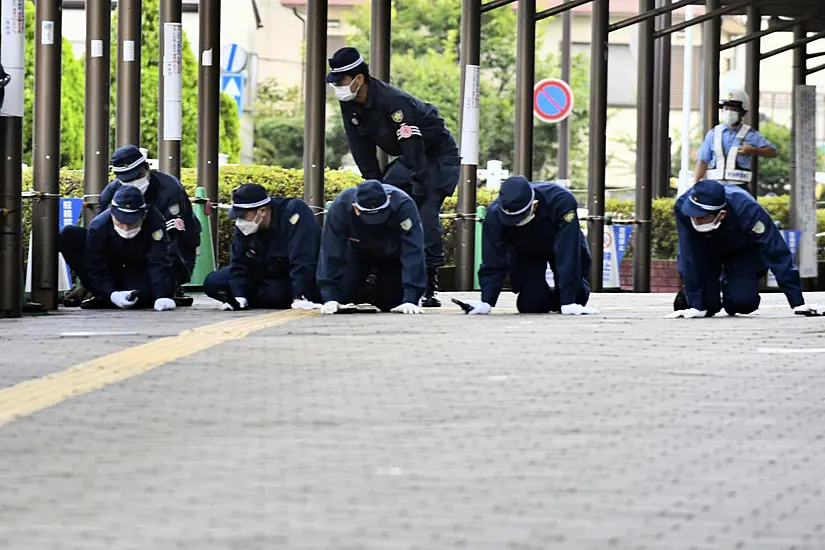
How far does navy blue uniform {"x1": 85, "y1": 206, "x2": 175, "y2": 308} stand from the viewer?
13984mm

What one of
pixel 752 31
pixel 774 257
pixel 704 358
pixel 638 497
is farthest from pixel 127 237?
pixel 752 31

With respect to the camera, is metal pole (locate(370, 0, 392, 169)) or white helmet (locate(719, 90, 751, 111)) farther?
metal pole (locate(370, 0, 392, 169))

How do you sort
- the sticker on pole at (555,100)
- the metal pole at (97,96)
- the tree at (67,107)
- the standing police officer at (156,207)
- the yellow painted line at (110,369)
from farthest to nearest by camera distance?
the tree at (67,107), the sticker on pole at (555,100), the metal pole at (97,96), the standing police officer at (156,207), the yellow painted line at (110,369)

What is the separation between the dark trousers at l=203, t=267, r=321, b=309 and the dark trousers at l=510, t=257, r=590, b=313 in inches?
57.6

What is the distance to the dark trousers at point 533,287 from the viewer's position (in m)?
13.4

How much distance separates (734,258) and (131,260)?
448 centimetres

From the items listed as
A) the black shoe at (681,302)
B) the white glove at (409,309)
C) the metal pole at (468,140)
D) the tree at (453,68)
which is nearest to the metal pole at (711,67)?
the metal pole at (468,140)

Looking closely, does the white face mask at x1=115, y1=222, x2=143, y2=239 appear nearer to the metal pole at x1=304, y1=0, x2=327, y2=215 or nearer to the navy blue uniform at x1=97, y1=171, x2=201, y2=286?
the navy blue uniform at x1=97, y1=171, x2=201, y2=286

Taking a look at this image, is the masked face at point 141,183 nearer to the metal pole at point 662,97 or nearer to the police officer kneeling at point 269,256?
the police officer kneeling at point 269,256

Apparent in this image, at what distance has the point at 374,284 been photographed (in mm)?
13352

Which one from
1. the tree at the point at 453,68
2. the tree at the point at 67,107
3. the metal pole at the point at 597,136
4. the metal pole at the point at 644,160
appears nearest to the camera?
the metal pole at the point at 597,136

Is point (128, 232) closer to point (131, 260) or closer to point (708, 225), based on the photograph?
point (131, 260)

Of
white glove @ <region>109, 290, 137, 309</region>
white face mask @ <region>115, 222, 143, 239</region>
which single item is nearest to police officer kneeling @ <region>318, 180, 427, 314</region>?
white face mask @ <region>115, 222, 143, 239</region>

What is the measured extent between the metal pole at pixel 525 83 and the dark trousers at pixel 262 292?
7397 millimetres
